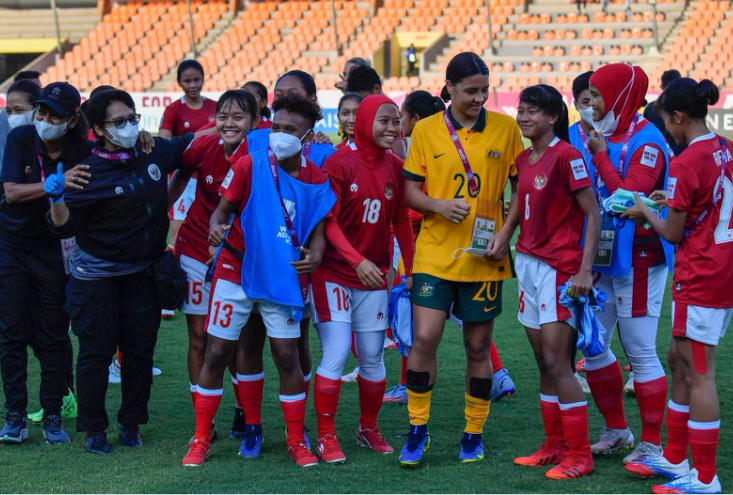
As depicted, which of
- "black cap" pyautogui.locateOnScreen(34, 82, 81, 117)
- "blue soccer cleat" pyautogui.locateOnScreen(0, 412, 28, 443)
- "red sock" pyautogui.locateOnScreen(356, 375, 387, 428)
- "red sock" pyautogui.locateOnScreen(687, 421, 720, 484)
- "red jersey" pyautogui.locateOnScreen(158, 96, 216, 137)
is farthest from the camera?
"red jersey" pyautogui.locateOnScreen(158, 96, 216, 137)


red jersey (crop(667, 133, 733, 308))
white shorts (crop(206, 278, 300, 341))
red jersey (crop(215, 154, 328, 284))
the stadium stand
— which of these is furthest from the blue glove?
the stadium stand

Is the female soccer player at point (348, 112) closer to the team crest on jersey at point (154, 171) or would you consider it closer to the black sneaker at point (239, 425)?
the team crest on jersey at point (154, 171)

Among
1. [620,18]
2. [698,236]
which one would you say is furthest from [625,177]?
[620,18]

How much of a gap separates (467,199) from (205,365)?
160cm

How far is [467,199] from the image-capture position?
5.05 m

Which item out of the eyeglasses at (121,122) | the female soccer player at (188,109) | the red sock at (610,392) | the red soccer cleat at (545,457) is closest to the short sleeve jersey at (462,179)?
the red sock at (610,392)

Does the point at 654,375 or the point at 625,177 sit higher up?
the point at 625,177

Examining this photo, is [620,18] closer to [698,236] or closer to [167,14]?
[167,14]

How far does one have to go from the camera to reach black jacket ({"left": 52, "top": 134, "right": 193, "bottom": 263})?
520cm

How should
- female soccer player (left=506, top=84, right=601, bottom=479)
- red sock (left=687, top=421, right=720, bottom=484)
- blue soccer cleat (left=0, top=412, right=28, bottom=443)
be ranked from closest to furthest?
red sock (left=687, top=421, right=720, bottom=484) → female soccer player (left=506, top=84, right=601, bottom=479) → blue soccer cleat (left=0, top=412, right=28, bottom=443)

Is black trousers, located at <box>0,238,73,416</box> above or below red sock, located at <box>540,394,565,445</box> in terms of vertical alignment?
above

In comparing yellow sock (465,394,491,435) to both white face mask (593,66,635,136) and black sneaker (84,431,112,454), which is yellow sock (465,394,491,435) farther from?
black sneaker (84,431,112,454)

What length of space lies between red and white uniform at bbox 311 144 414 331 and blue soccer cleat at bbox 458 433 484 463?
2.42 feet

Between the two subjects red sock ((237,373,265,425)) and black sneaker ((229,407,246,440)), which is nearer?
red sock ((237,373,265,425))
